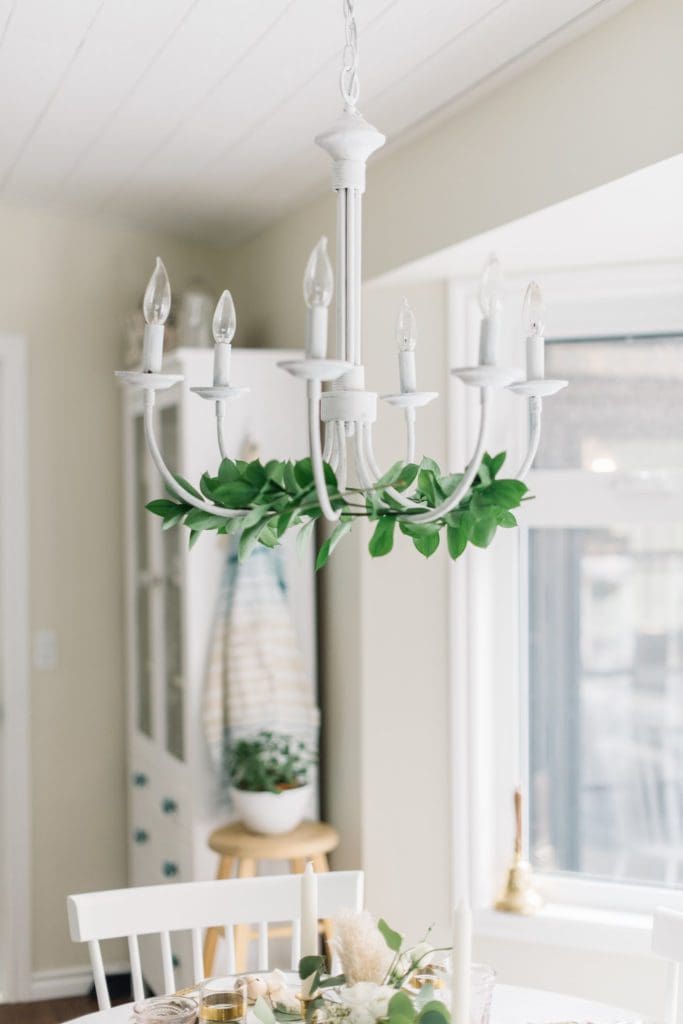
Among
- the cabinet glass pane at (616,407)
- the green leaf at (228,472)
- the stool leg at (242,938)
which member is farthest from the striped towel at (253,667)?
the green leaf at (228,472)

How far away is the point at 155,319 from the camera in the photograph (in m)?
1.33

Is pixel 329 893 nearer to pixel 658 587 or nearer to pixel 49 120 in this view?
pixel 658 587

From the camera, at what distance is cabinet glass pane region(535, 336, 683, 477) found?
2.66 m

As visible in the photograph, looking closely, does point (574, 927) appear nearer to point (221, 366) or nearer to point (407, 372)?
point (407, 372)

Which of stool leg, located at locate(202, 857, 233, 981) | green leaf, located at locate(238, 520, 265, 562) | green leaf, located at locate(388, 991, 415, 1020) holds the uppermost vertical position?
green leaf, located at locate(238, 520, 265, 562)

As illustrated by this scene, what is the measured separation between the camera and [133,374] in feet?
4.33

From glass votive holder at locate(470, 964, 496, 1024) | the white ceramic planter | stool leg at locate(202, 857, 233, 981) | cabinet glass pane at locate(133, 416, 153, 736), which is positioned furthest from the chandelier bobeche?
cabinet glass pane at locate(133, 416, 153, 736)

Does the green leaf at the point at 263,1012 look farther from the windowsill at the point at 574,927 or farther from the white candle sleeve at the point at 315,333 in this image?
the windowsill at the point at 574,927

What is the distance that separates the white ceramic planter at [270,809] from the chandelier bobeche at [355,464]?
5.14 feet

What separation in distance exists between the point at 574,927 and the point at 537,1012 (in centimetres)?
90

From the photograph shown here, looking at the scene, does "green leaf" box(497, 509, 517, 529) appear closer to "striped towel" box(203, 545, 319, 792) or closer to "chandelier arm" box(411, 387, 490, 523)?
"chandelier arm" box(411, 387, 490, 523)

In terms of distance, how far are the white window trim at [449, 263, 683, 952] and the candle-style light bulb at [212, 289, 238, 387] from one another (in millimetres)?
1441

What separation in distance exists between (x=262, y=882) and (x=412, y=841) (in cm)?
83

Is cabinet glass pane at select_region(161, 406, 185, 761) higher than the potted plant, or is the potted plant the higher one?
cabinet glass pane at select_region(161, 406, 185, 761)
